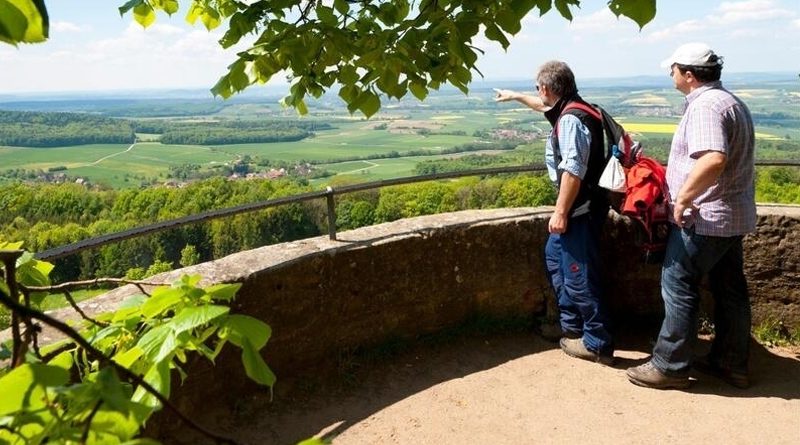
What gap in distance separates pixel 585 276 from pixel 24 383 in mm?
3768

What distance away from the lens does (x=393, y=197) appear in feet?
18.1

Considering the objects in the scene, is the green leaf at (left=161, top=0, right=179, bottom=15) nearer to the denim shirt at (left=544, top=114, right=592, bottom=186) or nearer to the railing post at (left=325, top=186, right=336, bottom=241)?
the railing post at (left=325, top=186, right=336, bottom=241)

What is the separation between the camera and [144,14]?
3.11 meters

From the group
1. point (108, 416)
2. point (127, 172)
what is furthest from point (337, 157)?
point (108, 416)

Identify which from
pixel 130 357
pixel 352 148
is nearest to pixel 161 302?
pixel 130 357

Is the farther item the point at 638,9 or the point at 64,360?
the point at 638,9

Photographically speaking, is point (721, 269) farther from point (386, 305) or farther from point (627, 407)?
point (386, 305)

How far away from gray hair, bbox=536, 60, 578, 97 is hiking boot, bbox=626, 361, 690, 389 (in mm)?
1751

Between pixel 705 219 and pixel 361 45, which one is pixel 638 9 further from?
pixel 705 219

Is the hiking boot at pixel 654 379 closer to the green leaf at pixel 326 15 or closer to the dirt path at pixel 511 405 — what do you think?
the dirt path at pixel 511 405

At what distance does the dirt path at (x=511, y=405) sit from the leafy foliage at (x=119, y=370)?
7.53ft

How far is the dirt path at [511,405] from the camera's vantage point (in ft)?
12.1

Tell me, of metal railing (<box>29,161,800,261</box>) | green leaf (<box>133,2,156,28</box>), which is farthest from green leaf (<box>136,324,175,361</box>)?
green leaf (<box>133,2,156,28</box>)

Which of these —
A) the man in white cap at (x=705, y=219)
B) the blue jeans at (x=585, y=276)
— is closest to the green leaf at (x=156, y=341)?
the man in white cap at (x=705, y=219)
